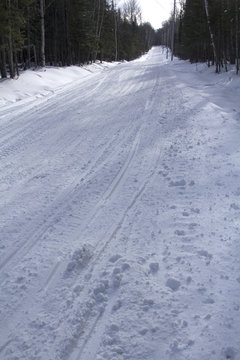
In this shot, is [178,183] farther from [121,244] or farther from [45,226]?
[45,226]

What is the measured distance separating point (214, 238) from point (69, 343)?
207cm

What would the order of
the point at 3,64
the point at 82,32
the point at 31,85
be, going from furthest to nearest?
the point at 82,32 → the point at 3,64 → the point at 31,85

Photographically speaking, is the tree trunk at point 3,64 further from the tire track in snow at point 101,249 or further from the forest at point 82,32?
the tire track in snow at point 101,249

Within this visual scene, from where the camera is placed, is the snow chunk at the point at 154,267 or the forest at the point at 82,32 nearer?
the snow chunk at the point at 154,267

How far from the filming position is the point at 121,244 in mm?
3430

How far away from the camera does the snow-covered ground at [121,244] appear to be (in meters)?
2.35

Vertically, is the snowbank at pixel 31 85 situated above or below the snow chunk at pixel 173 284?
above

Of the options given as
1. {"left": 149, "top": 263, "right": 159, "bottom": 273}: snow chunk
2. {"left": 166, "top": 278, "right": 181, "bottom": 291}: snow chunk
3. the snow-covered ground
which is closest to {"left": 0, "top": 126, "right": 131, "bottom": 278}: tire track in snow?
the snow-covered ground

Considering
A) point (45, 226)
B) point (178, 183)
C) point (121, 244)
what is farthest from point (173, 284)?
point (178, 183)

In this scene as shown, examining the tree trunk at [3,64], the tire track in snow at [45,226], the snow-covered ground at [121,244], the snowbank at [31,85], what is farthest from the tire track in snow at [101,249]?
the tree trunk at [3,64]

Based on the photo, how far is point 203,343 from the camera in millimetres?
2275

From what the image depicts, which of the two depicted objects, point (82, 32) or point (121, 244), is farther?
point (82, 32)

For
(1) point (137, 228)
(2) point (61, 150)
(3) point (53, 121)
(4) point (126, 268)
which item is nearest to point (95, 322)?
(4) point (126, 268)

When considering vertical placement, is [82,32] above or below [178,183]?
above
